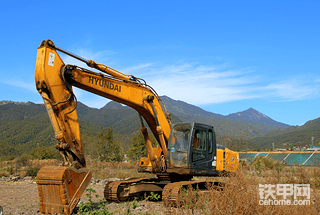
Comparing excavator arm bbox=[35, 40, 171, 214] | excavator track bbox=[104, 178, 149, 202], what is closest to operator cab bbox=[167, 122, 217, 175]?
excavator track bbox=[104, 178, 149, 202]

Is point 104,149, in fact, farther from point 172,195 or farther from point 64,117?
point 64,117

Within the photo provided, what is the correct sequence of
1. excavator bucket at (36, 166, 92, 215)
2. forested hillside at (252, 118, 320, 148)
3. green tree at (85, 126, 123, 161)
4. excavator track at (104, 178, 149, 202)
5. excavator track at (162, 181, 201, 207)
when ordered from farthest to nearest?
1. forested hillside at (252, 118, 320, 148)
2. green tree at (85, 126, 123, 161)
3. excavator track at (104, 178, 149, 202)
4. excavator track at (162, 181, 201, 207)
5. excavator bucket at (36, 166, 92, 215)

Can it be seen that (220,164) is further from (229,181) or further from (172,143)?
(229,181)

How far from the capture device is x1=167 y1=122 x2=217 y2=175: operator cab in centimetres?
984

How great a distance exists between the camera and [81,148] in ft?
26.6

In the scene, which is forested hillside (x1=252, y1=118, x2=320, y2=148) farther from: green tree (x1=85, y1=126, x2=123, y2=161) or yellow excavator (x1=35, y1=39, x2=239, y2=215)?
yellow excavator (x1=35, y1=39, x2=239, y2=215)

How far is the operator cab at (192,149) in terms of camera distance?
32.3 ft

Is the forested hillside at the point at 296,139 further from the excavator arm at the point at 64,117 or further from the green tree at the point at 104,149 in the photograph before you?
the excavator arm at the point at 64,117

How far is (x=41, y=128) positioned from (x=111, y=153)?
8716 centimetres

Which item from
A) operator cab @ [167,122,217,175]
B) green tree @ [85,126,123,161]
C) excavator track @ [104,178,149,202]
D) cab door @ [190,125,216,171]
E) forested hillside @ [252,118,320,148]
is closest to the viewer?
operator cab @ [167,122,217,175]

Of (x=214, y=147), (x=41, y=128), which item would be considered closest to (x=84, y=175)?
(x=214, y=147)

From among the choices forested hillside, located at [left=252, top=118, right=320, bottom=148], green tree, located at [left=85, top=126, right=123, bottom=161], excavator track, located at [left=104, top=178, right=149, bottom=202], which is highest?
forested hillside, located at [left=252, top=118, right=320, bottom=148]

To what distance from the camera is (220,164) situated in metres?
11.0

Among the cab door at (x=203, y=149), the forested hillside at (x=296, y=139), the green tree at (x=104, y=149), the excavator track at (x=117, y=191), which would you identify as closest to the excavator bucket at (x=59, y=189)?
the excavator track at (x=117, y=191)
